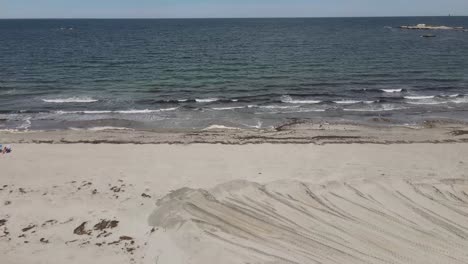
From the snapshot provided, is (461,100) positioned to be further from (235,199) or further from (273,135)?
(235,199)

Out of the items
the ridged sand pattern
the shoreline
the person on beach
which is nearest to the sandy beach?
the ridged sand pattern

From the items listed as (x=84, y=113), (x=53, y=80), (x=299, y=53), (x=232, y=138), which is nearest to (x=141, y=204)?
(x=232, y=138)

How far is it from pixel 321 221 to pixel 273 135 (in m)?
9.52

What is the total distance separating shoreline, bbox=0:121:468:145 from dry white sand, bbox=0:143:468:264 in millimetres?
1356

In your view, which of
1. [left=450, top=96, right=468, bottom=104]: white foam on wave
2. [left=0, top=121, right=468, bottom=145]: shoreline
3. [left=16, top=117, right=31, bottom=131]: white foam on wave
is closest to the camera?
[left=0, top=121, right=468, bottom=145]: shoreline

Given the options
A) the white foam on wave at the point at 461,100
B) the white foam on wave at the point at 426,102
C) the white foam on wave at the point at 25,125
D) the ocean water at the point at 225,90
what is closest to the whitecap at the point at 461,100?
the white foam on wave at the point at 461,100

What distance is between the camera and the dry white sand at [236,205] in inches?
434

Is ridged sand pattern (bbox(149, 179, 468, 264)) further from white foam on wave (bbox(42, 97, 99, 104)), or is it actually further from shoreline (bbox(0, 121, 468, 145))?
white foam on wave (bbox(42, 97, 99, 104))

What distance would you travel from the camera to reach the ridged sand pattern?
35.5 ft

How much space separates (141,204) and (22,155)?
813cm

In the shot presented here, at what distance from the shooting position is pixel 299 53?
2149 inches

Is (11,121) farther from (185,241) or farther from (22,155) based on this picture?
(185,241)

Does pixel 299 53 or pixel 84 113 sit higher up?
pixel 299 53

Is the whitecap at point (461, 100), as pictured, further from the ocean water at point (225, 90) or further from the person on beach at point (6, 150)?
the person on beach at point (6, 150)
